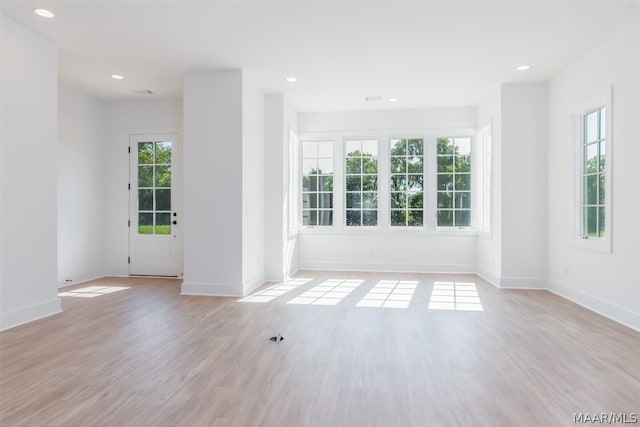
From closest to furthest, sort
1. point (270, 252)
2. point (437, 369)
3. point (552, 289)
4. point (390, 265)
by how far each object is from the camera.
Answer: point (437, 369)
point (552, 289)
point (270, 252)
point (390, 265)

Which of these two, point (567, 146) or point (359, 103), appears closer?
point (567, 146)

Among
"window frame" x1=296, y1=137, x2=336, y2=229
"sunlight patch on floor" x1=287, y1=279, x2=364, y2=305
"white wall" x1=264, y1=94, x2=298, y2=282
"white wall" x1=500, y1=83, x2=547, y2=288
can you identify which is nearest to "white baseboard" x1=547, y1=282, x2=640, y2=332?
"white wall" x1=500, y1=83, x2=547, y2=288

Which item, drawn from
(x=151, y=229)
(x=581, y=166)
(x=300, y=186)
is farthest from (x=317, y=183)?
(x=581, y=166)

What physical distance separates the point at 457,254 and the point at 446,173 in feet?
4.98

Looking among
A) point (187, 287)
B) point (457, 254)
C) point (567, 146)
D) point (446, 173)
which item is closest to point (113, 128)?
point (187, 287)

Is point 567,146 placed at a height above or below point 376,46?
below

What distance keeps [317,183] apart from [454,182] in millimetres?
2586

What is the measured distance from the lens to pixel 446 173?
6.89 metres

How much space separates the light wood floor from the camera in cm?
212

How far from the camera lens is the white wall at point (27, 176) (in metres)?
3.59

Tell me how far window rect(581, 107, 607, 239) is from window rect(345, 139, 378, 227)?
3.33 meters

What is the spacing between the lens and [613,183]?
3.96 metres

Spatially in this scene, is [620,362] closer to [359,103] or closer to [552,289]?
[552,289]

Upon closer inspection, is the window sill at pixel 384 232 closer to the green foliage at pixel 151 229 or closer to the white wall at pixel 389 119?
the white wall at pixel 389 119
